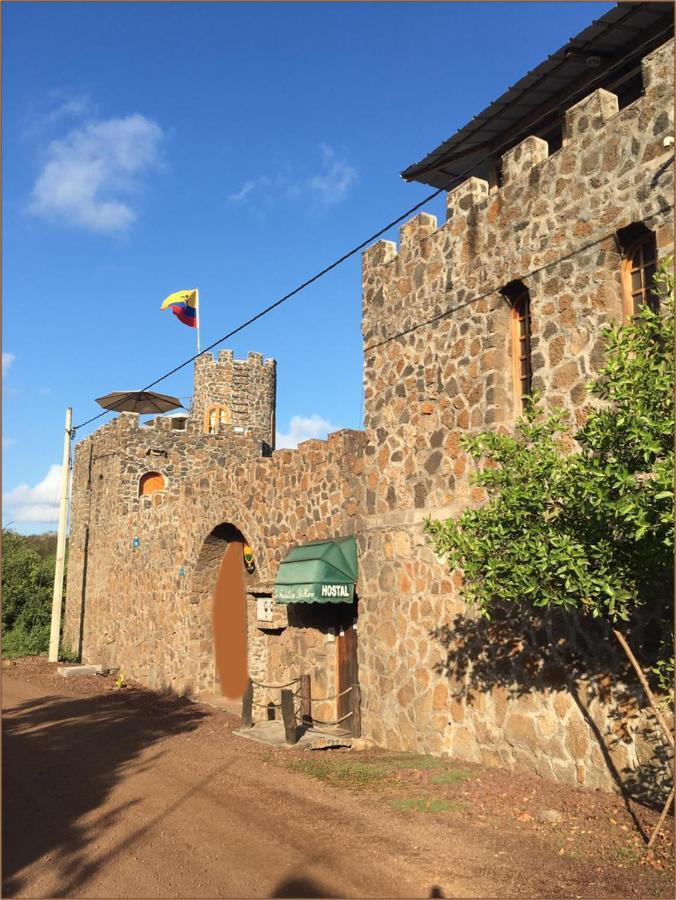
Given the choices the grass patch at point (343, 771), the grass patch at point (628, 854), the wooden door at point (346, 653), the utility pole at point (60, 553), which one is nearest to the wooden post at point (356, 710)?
the wooden door at point (346, 653)

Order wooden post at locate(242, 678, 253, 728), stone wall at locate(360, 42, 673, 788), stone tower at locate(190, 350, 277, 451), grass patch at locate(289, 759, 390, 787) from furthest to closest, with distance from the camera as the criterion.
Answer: stone tower at locate(190, 350, 277, 451)
wooden post at locate(242, 678, 253, 728)
grass patch at locate(289, 759, 390, 787)
stone wall at locate(360, 42, 673, 788)

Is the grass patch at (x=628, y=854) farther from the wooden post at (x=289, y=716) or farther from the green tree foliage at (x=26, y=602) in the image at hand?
the green tree foliage at (x=26, y=602)

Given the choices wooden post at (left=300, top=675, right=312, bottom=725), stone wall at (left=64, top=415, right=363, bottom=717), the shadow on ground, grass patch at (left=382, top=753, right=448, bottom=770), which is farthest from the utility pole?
grass patch at (left=382, top=753, right=448, bottom=770)

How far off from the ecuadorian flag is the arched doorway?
1190 cm

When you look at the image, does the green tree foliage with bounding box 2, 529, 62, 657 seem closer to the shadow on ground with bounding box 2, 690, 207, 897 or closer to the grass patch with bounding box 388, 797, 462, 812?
the shadow on ground with bounding box 2, 690, 207, 897

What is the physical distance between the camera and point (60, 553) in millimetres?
24469

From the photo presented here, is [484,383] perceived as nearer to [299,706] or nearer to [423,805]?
[423,805]

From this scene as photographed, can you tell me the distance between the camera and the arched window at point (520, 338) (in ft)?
32.1

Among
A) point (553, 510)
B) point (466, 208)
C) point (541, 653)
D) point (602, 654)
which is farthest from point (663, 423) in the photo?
point (466, 208)

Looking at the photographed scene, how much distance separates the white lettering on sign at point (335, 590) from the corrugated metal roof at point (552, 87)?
6.27m

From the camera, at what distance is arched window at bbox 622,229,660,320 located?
8.16 metres

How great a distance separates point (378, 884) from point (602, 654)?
10.7 ft

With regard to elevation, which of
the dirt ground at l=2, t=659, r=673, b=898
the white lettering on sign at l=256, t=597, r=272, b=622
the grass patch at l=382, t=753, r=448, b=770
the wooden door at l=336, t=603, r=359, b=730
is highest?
the white lettering on sign at l=256, t=597, r=272, b=622

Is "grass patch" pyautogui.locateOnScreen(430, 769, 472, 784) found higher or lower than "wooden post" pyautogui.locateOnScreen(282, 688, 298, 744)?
lower
